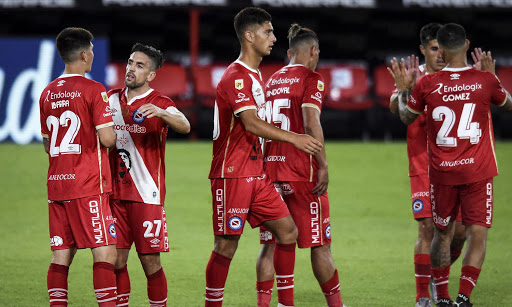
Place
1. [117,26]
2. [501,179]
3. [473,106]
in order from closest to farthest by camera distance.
Answer: [473,106] → [501,179] → [117,26]

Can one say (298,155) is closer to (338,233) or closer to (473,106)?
(473,106)

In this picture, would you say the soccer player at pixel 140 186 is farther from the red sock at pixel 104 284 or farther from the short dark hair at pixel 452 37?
the short dark hair at pixel 452 37

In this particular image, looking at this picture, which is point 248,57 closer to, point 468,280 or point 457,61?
point 457,61

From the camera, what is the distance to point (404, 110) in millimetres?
6871

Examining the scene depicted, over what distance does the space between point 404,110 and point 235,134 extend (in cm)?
163

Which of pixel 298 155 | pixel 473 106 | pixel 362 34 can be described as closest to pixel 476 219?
pixel 473 106

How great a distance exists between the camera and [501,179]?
546 inches

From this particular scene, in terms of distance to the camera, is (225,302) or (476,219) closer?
(476,219)

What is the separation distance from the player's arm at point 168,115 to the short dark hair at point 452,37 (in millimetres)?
2218

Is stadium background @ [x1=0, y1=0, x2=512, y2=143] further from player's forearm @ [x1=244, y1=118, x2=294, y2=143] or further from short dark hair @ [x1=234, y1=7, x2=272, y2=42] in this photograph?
player's forearm @ [x1=244, y1=118, x2=294, y2=143]

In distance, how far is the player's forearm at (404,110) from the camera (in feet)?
22.4

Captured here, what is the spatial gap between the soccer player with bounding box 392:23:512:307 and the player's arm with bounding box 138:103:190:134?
2025 millimetres

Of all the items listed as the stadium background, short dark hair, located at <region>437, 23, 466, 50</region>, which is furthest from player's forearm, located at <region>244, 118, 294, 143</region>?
the stadium background

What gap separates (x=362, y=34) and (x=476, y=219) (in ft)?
53.4
